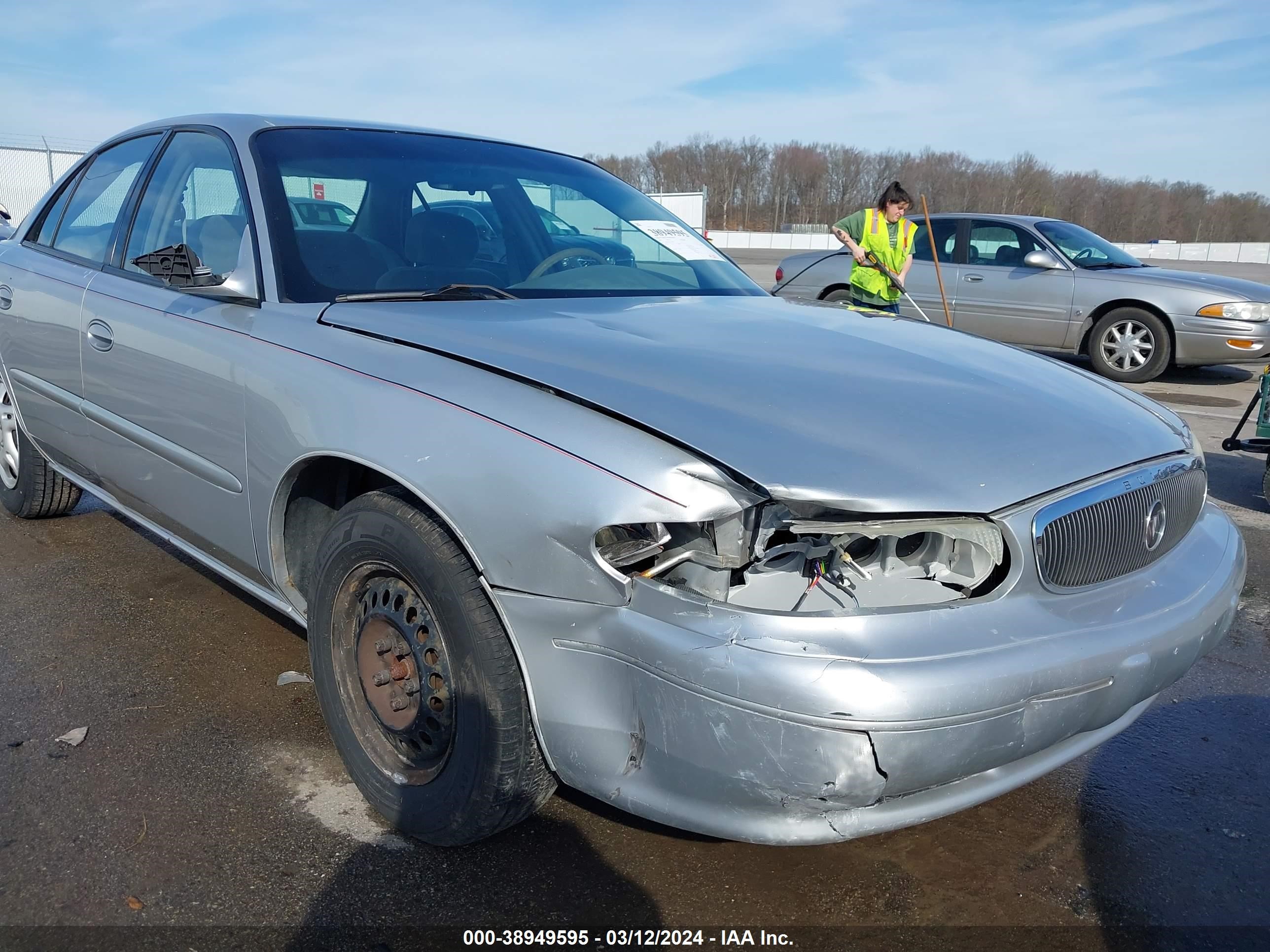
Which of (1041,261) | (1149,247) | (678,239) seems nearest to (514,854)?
(678,239)

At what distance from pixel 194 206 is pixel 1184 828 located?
10.8ft

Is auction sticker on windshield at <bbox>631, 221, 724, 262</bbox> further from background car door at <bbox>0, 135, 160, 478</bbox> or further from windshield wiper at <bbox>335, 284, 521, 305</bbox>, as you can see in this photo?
background car door at <bbox>0, 135, 160, 478</bbox>

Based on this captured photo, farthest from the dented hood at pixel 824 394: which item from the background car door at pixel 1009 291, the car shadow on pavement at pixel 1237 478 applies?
the background car door at pixel 1009 291

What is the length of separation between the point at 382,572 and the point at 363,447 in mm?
289

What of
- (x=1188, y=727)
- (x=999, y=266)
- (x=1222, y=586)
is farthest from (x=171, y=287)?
(x=999, y=266)

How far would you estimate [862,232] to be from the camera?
6820 millimetres

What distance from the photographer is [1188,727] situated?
2854 millimetres

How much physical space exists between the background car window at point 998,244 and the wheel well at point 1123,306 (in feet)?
2.84

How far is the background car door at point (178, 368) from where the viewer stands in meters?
2.54

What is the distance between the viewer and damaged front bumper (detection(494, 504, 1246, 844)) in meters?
1.57

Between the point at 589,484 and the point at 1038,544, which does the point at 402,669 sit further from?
the point at 1038,544

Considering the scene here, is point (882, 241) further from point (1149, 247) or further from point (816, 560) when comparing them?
point (1149, 247)

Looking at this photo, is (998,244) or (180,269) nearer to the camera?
(180,269)

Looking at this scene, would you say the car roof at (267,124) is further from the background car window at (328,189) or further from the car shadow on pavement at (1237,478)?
the car shadow on pavement at (1237,478)
